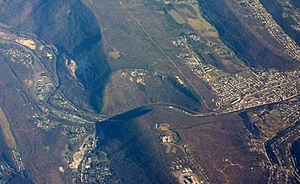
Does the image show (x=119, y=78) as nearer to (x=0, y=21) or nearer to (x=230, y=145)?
(x=230, y=145)

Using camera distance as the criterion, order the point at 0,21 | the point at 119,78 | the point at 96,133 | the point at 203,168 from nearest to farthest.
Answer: the point at 203,168 → the point at 96,133 → the point at 119,78 → the point at 0,21

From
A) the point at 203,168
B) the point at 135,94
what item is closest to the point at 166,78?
the point at 135,94

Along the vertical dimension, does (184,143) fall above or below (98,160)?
above

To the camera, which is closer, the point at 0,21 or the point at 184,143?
the point at 184,143

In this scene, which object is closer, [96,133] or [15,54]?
[96,133]

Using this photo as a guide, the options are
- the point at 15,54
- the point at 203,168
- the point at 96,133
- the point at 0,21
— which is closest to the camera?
→ the point at 203,168

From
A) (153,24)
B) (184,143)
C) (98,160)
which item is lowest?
(98,160)

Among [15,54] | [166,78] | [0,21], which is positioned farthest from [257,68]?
[0,21]

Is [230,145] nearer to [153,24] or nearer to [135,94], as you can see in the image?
[135,94]

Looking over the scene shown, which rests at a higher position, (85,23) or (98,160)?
(85,23)
